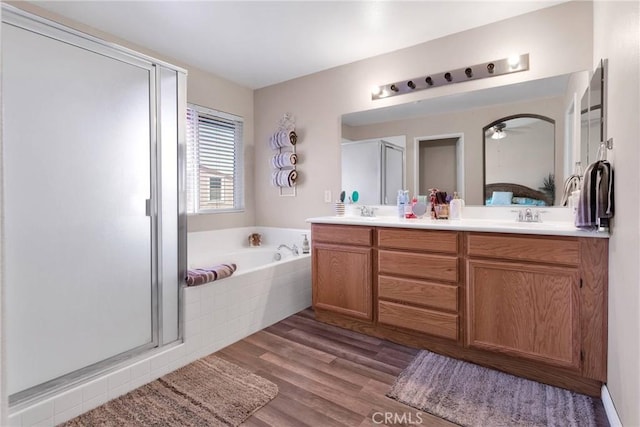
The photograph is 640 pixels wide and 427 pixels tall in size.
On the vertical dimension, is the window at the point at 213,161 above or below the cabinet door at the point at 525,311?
above

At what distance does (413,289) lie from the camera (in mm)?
2346

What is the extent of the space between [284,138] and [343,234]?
1.47 m

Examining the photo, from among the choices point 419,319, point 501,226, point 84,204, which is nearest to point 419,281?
point 419,319

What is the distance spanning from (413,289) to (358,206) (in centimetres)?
114

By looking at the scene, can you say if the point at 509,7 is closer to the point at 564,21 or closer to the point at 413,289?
the point at 564,21

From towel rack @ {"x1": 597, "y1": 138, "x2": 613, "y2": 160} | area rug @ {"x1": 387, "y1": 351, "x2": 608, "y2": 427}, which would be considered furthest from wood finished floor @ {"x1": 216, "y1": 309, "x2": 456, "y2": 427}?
towel rack @ {"x1": 597, "y1": 138, "x2": 613, "y2": 160}

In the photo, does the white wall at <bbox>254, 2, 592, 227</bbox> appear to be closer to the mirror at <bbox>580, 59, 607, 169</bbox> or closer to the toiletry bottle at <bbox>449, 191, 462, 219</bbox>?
the mirror at <bbox>580, 59, 607, 169</bbox>

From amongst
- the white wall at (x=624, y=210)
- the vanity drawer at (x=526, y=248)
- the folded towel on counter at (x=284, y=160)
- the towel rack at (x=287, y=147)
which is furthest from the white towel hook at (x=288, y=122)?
the white wall at (x=624, y=210)

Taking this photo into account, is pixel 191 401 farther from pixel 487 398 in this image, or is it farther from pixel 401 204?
pixel 401 204

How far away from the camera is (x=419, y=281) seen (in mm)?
2318

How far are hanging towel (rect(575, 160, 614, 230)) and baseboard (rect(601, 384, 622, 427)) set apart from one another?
840 mm

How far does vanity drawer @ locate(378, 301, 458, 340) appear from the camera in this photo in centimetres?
220

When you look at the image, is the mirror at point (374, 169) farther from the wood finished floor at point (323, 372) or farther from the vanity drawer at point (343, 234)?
the wood finished floor at point (323, 372)

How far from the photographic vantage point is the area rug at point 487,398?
5.38 feet
